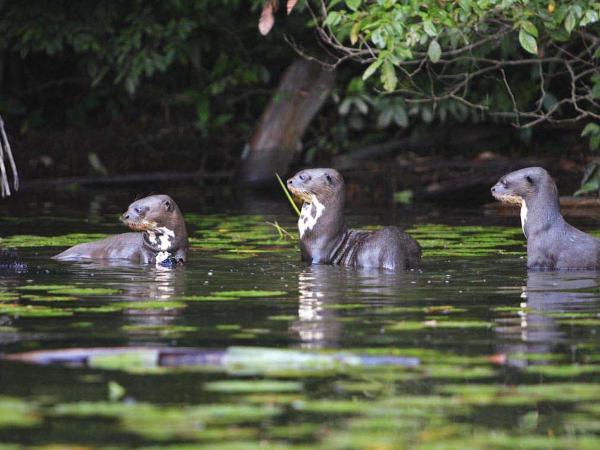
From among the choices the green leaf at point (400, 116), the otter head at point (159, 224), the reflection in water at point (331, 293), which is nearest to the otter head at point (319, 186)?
the reflection in water at point (331, 293)

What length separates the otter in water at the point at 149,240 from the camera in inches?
374

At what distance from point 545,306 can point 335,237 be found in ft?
9.75

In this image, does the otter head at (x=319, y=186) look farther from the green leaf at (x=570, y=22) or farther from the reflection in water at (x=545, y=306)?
the green leaf at (x=570, y=22)

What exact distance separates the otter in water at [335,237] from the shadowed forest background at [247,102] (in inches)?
164

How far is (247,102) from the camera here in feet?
64.8

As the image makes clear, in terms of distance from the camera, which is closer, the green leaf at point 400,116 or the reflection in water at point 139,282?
the reflection in water at point 139,282

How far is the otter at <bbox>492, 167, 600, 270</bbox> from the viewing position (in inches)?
350

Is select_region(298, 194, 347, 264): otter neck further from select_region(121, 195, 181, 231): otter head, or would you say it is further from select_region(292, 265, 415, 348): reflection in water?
select_region(121, 195, 181, 231): otter head

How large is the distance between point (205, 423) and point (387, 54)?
6432 mm

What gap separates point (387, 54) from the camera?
10273 millimetres

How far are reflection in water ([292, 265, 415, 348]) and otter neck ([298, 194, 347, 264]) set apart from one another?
0.28 m

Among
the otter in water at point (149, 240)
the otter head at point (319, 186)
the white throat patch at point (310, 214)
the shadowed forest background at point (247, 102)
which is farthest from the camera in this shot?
the shadowed forest background at point (247, 102)

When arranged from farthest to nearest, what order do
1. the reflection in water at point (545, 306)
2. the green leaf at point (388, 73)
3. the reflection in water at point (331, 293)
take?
the green leaf at point (388, 73) < the reflection in water at point (331, 293) < the reflection in water at point (545, 306)

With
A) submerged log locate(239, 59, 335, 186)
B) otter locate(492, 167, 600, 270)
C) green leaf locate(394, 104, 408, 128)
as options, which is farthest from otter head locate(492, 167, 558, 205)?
submerged log locate(239, 59, 335, 186)
